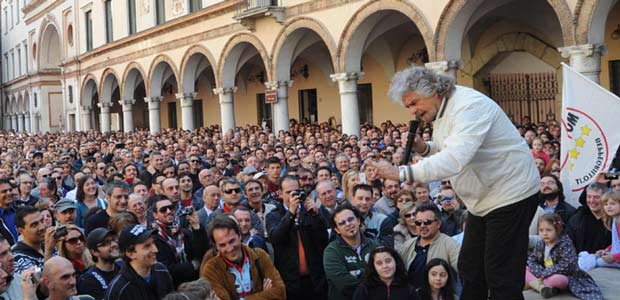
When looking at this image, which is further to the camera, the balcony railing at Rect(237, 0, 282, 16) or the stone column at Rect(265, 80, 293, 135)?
the stone column at Rect(265, 80, 293, 135)

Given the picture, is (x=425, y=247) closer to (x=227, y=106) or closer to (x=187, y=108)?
(x=227, y=106)

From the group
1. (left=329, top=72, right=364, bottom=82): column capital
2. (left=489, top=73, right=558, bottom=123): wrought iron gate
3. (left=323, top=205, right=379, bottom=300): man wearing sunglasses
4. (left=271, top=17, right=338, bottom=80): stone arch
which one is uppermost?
(left=271, top=17, right=338, bottom=80): stone arch

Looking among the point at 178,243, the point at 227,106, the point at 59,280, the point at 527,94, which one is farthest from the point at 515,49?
the point at 59,280

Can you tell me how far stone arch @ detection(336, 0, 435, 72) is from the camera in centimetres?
1606

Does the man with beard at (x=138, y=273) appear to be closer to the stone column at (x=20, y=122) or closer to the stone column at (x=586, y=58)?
the stone column at (x=586, y=58)

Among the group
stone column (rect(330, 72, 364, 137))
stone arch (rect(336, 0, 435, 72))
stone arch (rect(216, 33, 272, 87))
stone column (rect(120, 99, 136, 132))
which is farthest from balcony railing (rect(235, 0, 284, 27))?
stone column (rect(120, 99, 136, 132))

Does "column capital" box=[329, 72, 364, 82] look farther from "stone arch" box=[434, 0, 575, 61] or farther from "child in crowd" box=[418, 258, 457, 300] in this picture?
"child in crowd" box=[418, 258, 457, 300]

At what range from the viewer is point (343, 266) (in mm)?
5875

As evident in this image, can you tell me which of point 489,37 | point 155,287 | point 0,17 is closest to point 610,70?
point 489,37

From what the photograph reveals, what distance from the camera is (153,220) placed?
6.97 meters

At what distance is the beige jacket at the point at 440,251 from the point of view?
586 centimetres

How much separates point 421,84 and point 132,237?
235 cm

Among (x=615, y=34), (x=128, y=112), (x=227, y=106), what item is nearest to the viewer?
(x=615, y=34)

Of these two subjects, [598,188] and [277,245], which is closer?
[277,245]
